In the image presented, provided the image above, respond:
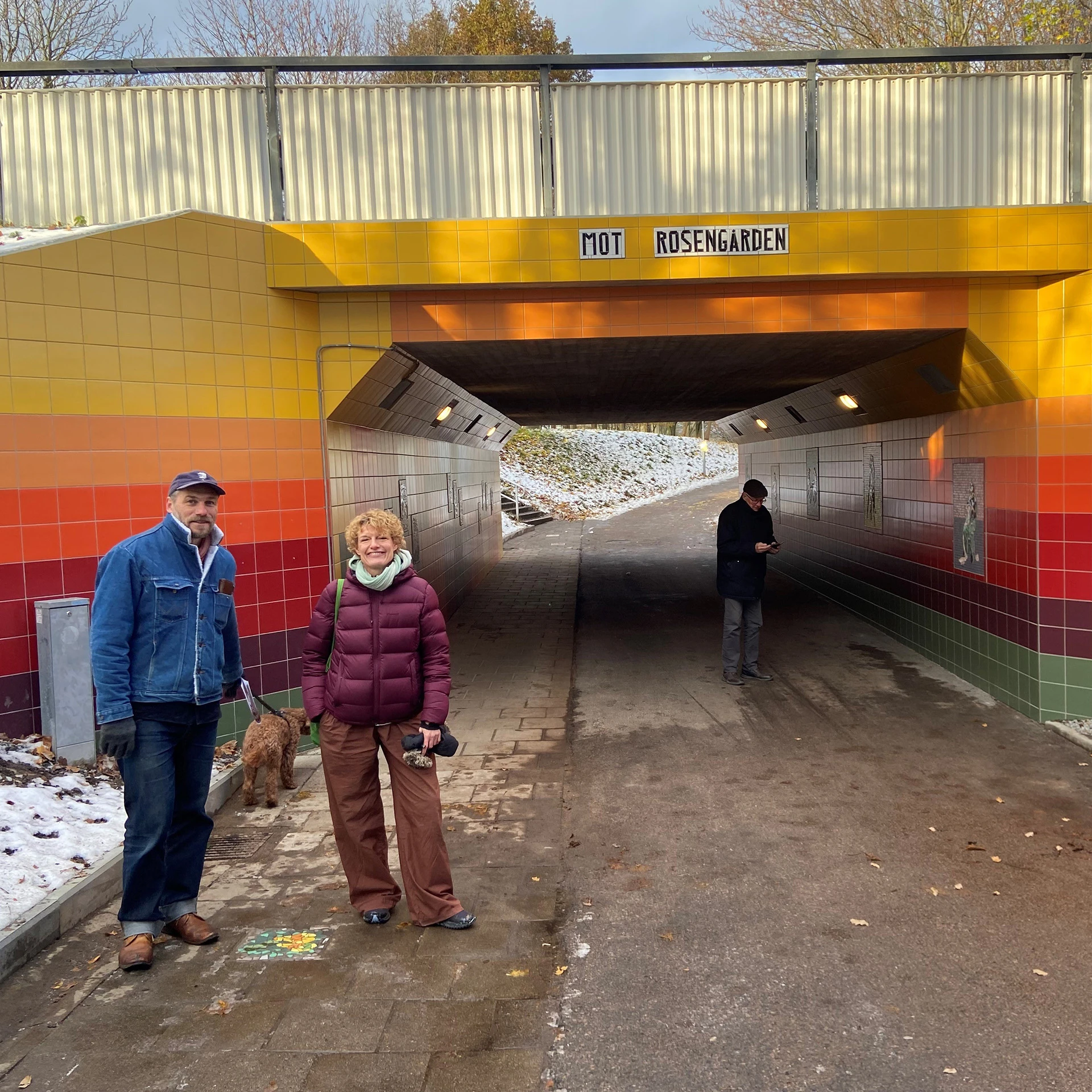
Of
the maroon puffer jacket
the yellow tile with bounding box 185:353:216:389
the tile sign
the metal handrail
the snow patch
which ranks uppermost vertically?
the metal handrail

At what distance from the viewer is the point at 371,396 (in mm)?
7789

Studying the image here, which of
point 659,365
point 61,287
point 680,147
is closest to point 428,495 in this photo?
point 659,365

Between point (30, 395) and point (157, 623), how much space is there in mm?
2691

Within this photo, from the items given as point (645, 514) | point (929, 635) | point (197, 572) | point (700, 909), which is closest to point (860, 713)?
point (929, 635)

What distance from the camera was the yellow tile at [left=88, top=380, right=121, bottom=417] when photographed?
5.90 m

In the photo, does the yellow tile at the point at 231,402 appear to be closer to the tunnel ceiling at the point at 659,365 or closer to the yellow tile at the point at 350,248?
the yellow tile at the point at 350,248

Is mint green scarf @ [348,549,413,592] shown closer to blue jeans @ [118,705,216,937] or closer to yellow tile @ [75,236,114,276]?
blue jeans @ [118,705,216,937]

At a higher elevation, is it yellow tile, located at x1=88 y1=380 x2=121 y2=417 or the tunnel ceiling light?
the tunnel ceiling light

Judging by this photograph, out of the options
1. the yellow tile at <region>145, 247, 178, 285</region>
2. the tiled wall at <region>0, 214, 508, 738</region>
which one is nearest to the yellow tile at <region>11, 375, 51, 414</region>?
the tiled wall at <region>0, 214, 508, 738</region>

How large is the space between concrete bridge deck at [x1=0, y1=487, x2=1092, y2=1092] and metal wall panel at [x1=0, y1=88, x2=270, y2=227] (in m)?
4.29

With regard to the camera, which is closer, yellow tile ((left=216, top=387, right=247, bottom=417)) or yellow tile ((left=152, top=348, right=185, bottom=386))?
yellow tile ((left=152, top=348, right=185, bottom=386))

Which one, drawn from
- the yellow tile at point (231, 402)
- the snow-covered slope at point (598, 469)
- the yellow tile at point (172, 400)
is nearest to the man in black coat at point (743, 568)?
the yellow tile at point (231, 402)

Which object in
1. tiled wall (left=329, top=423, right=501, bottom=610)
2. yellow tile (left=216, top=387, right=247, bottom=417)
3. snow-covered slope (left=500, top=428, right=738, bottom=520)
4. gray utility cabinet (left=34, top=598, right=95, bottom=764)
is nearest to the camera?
gray utility cabinet (left=34, top=598, right=95, bottom=764)

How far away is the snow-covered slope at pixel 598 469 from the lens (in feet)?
103
